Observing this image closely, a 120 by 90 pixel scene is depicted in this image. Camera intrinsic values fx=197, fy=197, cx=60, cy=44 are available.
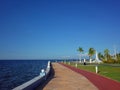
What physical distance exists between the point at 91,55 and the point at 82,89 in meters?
108

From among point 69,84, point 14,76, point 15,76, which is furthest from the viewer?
point 14,76

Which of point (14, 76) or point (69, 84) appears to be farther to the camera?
point (14, 76)

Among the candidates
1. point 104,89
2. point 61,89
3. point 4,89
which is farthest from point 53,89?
point 4,89

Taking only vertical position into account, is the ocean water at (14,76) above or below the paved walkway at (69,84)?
below

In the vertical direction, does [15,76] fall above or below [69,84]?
below

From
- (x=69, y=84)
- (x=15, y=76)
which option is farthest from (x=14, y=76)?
(x=69, y=84)

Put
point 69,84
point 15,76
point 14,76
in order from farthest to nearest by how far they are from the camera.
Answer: point 14,76 → point 15,76 → point 69,84

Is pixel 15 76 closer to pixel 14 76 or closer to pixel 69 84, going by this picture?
pixel 14 76

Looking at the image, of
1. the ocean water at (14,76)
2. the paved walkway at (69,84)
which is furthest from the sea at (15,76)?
the paved walkway at (69,84)

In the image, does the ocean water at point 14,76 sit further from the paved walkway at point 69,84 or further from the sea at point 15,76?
the paved walkway at point 69,84

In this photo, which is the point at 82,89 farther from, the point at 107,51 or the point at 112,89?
the point at 107,51

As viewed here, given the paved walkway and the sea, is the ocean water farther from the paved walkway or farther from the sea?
the paved walkway

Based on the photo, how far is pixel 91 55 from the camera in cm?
12006

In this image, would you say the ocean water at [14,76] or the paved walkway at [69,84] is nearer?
the paved walkway at [69,84]
